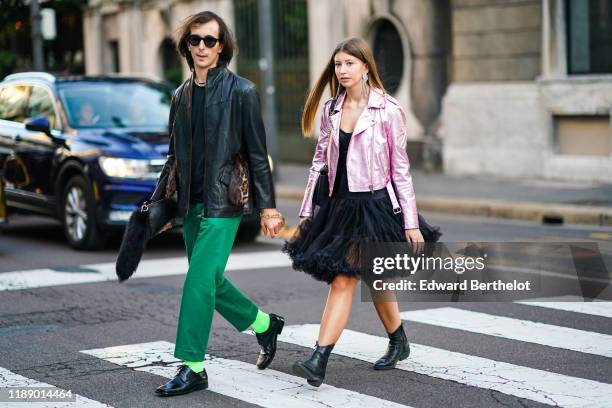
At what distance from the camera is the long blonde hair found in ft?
20.4

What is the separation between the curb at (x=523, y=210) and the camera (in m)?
13.8

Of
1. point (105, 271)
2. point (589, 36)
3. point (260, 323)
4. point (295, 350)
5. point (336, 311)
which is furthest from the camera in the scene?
point (589, 36)

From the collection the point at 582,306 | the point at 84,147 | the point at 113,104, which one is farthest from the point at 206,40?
the point at 113,104

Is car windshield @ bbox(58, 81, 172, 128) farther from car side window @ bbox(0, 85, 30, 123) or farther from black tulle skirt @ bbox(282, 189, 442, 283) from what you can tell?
black tulle skirt @ bbox(282, 189, 442, 283)

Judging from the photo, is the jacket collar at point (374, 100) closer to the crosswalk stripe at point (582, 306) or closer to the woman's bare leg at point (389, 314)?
the woman's bare leg at point (389, 314)

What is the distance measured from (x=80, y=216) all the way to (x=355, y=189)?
250 inches

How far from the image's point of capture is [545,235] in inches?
501

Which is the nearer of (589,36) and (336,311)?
A: (336,311)

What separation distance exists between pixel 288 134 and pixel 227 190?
18.3 metres

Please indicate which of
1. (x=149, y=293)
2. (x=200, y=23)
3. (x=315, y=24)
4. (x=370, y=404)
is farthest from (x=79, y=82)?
(x=315, y=24)

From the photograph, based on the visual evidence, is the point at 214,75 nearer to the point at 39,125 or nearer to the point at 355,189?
the point at 355,189

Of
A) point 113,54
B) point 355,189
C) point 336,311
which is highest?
point 113,54

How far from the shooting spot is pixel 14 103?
13.4 metres

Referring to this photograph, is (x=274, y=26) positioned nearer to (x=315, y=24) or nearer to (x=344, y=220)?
(x=315, y=24)
